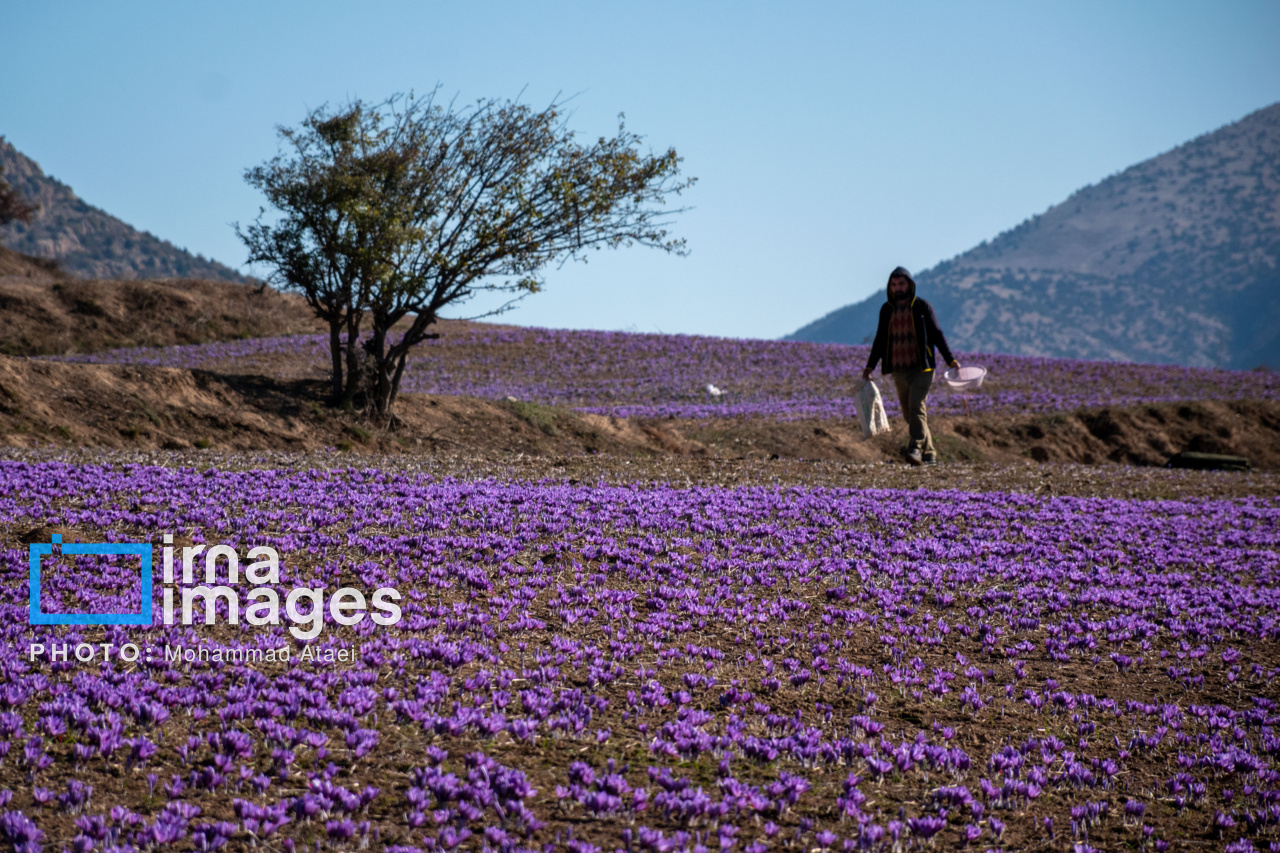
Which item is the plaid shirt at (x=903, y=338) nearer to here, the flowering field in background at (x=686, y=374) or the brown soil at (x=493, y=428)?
the brown soil at (x=493, y=428)

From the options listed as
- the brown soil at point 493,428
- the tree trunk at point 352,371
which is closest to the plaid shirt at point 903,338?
the brown soil at point 493,428

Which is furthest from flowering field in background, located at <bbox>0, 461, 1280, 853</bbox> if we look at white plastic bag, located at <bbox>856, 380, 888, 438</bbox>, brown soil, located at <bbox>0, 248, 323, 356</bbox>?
brown soil, located at <bbox>0, 248, 323, 356</bbox>

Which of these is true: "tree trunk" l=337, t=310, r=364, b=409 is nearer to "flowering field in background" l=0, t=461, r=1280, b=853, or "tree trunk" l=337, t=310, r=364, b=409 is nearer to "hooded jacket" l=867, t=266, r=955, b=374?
"flowering field in background" l=0, t=461, r=1280, b=853

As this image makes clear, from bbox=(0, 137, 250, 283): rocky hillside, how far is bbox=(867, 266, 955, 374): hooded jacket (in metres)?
154

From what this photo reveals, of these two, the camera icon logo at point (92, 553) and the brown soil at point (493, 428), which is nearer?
the camera icon logo at point (92, 553)

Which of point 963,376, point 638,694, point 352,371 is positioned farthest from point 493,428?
point 638,694

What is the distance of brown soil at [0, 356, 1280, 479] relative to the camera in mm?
18694

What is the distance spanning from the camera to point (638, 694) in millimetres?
6590

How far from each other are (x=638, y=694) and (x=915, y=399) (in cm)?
1439

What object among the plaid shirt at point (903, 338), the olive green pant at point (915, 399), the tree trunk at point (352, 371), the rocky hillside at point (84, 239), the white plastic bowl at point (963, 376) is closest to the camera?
the plaid shirt at point (903, 338)

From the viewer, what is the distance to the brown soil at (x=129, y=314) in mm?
43031

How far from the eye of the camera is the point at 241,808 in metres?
4.56

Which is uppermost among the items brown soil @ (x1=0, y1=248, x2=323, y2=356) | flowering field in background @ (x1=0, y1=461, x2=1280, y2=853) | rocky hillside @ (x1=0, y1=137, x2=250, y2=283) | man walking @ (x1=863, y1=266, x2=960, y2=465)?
rocky hillside @ (x1=0, y1=137, x2=250, y2=283)

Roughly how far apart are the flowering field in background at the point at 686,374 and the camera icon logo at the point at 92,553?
871 inches
